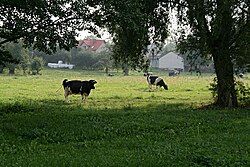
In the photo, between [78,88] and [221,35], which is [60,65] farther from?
[221,35]

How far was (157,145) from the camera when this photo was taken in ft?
39.8

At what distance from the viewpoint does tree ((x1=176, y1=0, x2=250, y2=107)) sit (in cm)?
2225

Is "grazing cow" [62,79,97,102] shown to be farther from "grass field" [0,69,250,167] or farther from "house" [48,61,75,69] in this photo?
"house" [48,61,75,69]

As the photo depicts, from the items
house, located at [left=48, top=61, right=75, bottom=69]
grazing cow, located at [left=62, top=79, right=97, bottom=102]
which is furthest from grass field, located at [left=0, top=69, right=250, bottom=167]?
house, located at [left=48, top=61, right=75, bottom=69]

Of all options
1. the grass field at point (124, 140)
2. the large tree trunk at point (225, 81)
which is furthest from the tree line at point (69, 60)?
the grass field at point (124, 140)

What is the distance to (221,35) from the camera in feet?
79.3

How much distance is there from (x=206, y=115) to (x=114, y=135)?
23.4 feet

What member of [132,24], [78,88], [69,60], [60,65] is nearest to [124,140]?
[132,24]

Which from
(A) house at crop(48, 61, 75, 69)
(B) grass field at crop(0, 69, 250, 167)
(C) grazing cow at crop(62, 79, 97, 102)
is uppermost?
(A) house at crop(48, 61, 75, 69)

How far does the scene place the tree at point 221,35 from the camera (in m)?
22.2

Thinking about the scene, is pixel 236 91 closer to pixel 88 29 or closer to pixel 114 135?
pixel 88 29

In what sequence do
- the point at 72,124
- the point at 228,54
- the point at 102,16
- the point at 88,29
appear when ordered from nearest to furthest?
the point at 72,124
the point at 102,16
the point at 88,29
the point at 228,54

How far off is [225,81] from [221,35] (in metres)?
2.66

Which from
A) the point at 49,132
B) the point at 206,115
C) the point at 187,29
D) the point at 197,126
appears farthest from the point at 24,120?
the point at 187,29
